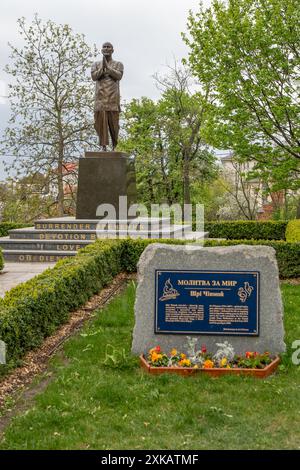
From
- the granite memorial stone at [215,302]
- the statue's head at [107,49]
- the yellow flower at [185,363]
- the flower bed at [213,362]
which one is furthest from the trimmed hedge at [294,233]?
the yellow flower at [185,363]

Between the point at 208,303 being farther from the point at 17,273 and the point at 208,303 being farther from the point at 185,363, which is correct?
the point at 17,273

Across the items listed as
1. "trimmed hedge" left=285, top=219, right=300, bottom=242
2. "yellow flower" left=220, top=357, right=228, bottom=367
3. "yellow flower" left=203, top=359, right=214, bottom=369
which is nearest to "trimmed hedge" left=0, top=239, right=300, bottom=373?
"yellow flower" left=203, top=359, right=214, bottom=369

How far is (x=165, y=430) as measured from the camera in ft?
14.4

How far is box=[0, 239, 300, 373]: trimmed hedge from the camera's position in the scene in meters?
6.08

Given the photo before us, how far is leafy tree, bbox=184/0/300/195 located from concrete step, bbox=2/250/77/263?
623cm

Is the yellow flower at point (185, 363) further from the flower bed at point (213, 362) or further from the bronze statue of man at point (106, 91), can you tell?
the bronze statue of man at point (106, 91)

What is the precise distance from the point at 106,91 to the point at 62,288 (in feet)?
29.8

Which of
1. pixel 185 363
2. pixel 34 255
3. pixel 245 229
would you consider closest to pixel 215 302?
pixel 185 363

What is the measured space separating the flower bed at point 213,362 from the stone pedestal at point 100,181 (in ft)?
31.1

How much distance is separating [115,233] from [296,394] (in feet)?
32.3

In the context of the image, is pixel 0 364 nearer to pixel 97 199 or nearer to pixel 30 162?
pixel 97 199

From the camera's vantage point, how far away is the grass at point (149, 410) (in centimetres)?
420

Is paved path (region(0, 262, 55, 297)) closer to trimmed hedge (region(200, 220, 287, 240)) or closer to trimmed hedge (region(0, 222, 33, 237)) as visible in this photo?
trimmed hedge (region(0, 222, 33, 237))
